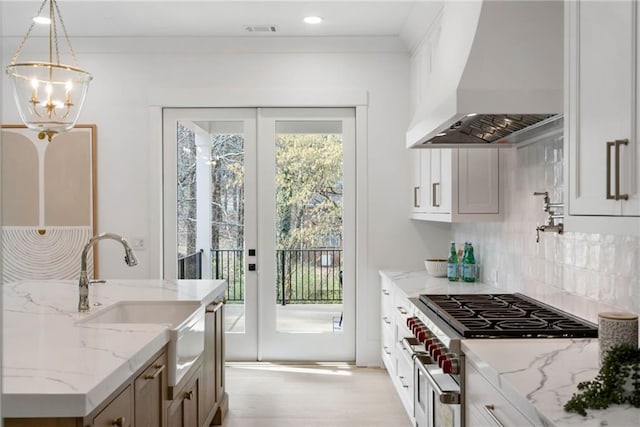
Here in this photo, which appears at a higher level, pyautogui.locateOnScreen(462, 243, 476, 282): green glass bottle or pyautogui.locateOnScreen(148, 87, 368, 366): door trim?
pyautogui.locateOnScreen(148, 87, 368, 366): door trim

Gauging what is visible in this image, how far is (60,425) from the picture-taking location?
4.94ft

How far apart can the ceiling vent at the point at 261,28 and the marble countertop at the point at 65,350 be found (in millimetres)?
2344

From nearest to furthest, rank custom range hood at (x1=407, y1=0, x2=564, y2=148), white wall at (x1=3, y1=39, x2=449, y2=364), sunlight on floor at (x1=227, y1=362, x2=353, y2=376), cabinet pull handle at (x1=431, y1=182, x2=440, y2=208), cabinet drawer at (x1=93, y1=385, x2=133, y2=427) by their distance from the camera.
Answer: cabinet drawer at (x1=93, y1=385, x2=133, y2=427) → custom range hood at (x1=407, y1=0, x2=564, y2=148) → cabinet pull handle at (x1=431, y1=182, x2=440, y2=208) → sunlight on floor at (x1=227, y1=362, x2=353, y2=376) → white wall at (x1=3, y1=39, x2=449, y2=364)

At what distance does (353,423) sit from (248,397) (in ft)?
2.85

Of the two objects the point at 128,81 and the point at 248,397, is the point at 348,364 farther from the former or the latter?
the point at 128,81

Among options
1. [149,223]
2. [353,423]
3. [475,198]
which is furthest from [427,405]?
[149,223]

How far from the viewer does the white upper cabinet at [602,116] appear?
1.49m

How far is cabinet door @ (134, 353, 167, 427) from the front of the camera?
193cm

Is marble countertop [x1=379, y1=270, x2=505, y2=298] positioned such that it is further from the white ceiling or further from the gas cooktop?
the white ceiling

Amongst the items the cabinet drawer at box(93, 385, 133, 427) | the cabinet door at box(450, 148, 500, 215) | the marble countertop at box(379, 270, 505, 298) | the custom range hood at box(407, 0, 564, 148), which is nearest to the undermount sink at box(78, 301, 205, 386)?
the cabinet drawer at box(93, 385, 133, 427)

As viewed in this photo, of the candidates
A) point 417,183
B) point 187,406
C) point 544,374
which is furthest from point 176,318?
point 417,183

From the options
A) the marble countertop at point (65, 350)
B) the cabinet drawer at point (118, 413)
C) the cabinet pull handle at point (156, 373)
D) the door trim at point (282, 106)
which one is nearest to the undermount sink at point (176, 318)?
the marble countertop at point (65, 350)

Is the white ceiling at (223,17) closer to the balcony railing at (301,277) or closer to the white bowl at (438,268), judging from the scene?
the white bowl at (438,268)

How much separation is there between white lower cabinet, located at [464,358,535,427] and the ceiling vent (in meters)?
3.24
